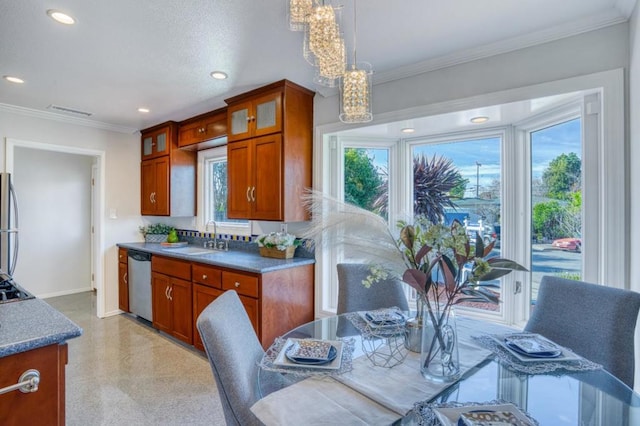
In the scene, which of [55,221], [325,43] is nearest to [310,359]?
[325,43]

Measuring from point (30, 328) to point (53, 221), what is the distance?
486cm

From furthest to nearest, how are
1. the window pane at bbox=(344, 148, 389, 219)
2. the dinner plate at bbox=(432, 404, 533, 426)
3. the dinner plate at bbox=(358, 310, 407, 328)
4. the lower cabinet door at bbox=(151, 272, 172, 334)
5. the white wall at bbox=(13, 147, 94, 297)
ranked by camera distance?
1. the white wall at bbox=(13, 147, 94, 297)
2. the lower cabinet door at bbox=(151, 272, 172, 334)
3. the window pane at bbox=(344, 148, 389, 219)
4. the dinner plate at bbox=(358, 310, 407, 328)
5. the dinner plate at bbox=(432, 404, 533, 426)

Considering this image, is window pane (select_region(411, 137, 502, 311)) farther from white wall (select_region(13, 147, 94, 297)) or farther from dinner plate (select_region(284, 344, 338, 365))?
white wall (select_region(13, 147, 94, 297))

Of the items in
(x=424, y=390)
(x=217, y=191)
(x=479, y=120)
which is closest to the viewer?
(x=424, y=390)

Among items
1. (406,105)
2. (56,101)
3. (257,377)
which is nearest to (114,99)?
(56,101)

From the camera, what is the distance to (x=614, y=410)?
1.03 metres

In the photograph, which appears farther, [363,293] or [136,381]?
[136,381]

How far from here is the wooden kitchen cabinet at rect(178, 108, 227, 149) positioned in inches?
137

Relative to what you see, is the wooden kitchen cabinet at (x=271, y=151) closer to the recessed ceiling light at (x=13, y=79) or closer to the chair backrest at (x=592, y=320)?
the recessed ceiling light at (x=13, y=79)

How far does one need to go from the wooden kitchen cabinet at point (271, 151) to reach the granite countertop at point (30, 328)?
5.61ft

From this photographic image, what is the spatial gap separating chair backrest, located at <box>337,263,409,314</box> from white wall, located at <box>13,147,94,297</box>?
508cm

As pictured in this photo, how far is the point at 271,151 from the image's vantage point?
2.86 metres

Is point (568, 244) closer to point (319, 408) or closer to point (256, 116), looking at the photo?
point (319, 408)

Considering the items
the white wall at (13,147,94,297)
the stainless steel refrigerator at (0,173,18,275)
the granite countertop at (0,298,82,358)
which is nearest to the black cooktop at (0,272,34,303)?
the granite countertop at (0,298,82,358)
